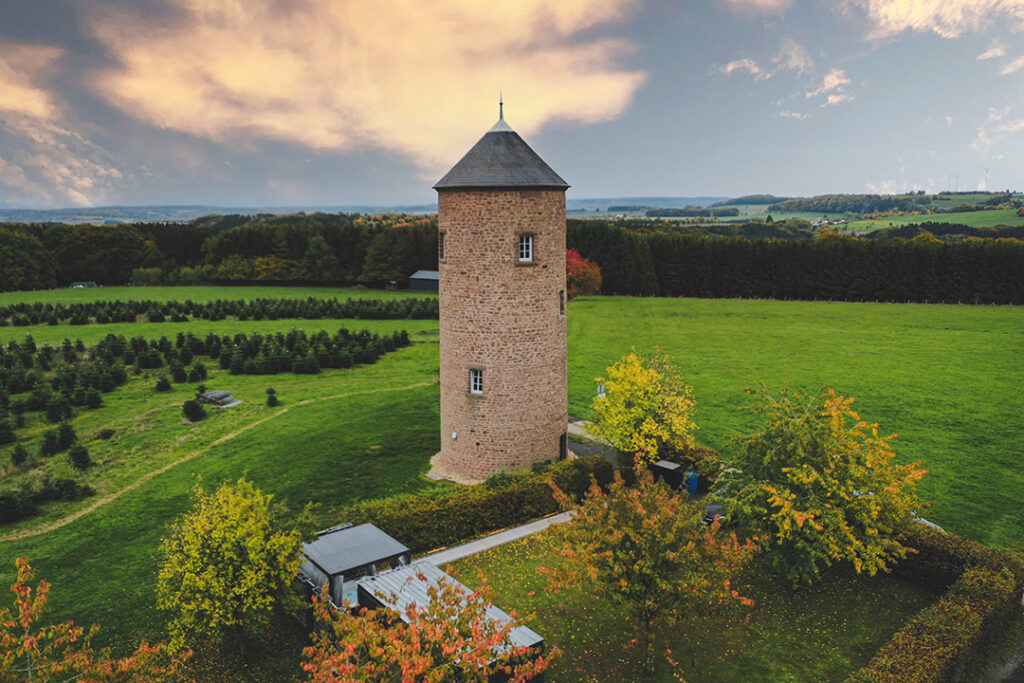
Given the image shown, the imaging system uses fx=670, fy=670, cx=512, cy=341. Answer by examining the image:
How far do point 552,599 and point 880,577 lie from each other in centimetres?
Answer: 798

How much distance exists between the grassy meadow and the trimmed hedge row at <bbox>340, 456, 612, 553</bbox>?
1865 mm

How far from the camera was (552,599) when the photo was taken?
15289mm

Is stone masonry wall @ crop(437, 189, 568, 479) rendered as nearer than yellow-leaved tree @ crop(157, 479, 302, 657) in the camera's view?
No

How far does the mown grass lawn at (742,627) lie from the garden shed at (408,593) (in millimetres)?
735

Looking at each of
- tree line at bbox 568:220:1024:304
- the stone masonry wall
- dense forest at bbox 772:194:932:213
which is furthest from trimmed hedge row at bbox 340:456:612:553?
dense forest at bbox 772:194:932:213

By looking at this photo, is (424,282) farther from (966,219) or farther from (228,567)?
(966,219)

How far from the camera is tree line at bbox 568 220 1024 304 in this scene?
67.8 metres

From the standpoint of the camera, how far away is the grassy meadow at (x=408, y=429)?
17172 mm

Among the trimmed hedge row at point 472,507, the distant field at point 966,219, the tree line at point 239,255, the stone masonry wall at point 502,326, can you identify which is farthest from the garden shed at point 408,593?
the distant field at point 966,219

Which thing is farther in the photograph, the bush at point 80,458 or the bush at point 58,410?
the bush at point 58,410

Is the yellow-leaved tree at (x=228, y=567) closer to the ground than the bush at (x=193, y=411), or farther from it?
farther from it

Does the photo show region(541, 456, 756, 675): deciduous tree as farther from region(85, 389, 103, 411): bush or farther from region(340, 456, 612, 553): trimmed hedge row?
region(85, 389, 103, 411): bush

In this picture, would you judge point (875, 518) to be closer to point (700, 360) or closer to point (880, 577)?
point (880, 577)

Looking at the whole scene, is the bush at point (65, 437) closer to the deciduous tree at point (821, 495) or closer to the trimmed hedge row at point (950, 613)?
the deciduous tree at point (821, 495)
